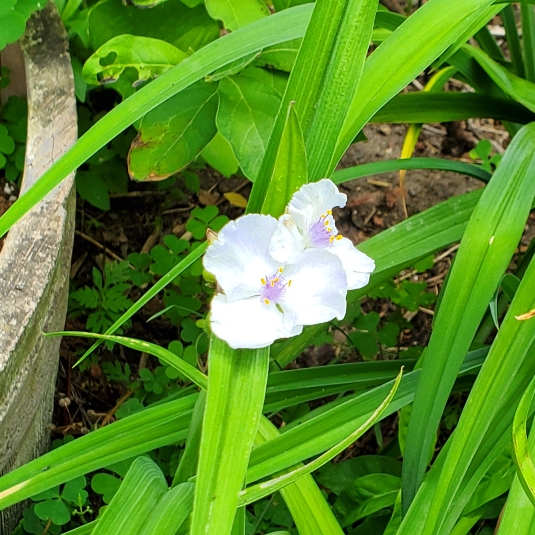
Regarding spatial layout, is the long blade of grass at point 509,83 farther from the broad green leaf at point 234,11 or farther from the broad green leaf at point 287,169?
the broad green leaf at point 287,169

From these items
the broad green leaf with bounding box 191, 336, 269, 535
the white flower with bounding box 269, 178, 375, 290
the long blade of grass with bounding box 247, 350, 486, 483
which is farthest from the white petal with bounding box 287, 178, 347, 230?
the long blade of grass with bounding box 247, 350, 486, 483

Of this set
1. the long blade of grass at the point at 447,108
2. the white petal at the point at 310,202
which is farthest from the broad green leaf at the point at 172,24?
the white petal at the point at 310,202

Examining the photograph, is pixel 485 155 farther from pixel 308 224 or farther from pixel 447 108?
pixel 308 224

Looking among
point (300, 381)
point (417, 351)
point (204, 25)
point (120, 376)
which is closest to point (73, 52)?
point (204, 25)

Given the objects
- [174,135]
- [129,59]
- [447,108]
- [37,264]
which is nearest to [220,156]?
[174,135]

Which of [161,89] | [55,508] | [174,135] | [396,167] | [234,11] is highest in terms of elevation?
[234,11]

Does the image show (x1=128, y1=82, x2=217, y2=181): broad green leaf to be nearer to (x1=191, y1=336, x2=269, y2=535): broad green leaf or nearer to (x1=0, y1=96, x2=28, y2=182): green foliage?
(x1=0, y1=96, x2=28, y2=182): green foliage
